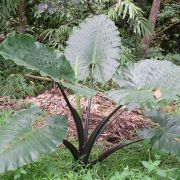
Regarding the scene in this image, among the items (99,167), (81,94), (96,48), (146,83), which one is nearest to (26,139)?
(81,94)

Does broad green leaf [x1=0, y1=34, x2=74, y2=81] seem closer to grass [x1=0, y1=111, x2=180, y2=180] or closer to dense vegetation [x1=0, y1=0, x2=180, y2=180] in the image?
dense vegetation [x1=0, y1=0, x2=180, y2=180]

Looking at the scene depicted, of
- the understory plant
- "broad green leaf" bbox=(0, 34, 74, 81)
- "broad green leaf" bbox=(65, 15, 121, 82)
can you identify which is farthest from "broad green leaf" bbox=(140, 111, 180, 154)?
"broad green leaf" bbox=(0, 34, 74, 81)

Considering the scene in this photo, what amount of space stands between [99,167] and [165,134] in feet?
1.67

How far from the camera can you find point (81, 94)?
2.21m

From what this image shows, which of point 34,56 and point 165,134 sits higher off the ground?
point 34,56

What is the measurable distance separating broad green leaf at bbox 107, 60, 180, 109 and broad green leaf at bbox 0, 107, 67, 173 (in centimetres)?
42

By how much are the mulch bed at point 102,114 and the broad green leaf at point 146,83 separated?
1.48 ft

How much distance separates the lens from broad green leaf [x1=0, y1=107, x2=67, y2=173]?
215 cm

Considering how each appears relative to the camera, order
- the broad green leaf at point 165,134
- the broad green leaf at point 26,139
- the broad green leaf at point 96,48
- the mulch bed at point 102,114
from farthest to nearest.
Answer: the mulch bed at point 102,114 → the broad green leaf at point 96,48 → the broad green leaf at point 165,134 → the broad green leaf at point 26,139

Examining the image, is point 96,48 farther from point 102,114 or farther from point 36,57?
point 102,114

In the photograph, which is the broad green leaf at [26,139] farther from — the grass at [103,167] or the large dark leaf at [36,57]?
the large dark leaf at [36,57]

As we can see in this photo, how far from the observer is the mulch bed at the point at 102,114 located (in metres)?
3.39

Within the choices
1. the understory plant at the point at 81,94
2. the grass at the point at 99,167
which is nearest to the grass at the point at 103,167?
the grass at the point at 99,167

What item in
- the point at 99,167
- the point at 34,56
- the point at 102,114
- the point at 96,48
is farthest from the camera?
the point at 102,114
